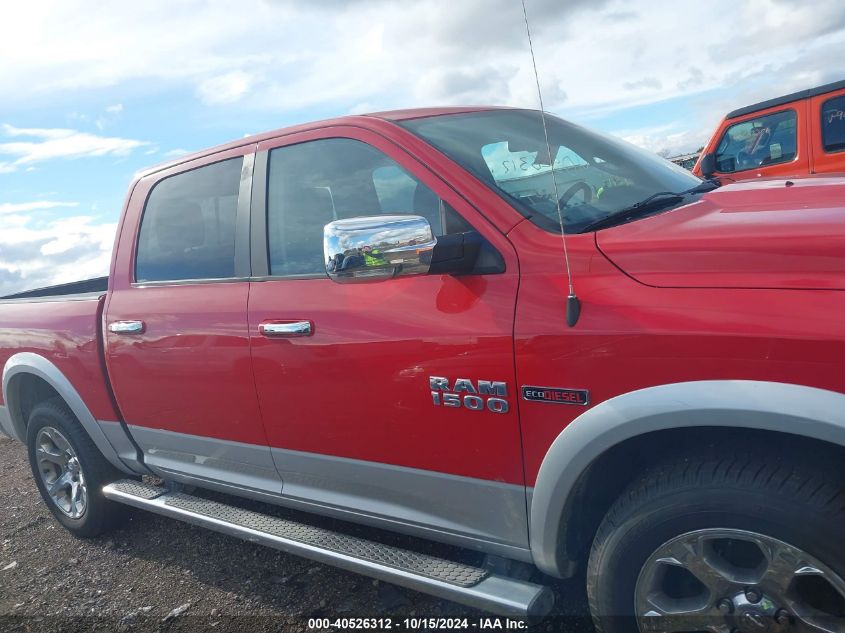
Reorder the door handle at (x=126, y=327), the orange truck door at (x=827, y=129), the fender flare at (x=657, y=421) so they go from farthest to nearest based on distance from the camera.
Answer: the orange truck door at (x=827, y=129)
the door handle at (x=126, y=327)
the fender flare at (x=657, y=421)

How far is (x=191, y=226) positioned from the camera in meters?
3.34

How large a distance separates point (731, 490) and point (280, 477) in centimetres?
178

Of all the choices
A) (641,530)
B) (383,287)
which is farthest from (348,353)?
(641,530)

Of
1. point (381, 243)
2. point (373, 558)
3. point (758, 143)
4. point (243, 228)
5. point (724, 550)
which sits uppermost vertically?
point (243, 228)

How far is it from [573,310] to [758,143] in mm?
6816

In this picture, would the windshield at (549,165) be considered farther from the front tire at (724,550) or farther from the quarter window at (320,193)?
the front tire at (724,550)

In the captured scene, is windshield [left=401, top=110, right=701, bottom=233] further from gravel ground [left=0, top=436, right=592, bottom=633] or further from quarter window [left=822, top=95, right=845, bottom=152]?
quarter window [left=822, top=95, right=845, bottom=152]

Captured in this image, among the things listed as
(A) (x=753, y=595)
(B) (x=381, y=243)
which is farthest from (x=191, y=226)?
(A) (x=753, y=595)

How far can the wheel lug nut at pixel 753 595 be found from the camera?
184 centimetres

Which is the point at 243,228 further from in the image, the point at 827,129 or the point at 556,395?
the point at 827,129

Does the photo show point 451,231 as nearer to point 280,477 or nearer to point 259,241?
point 259,241

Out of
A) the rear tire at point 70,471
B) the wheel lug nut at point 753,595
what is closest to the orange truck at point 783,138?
the wheel lug nut at point 753,595

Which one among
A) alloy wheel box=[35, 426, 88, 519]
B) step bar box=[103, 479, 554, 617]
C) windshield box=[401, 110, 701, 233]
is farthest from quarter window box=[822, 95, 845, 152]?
alloy wheel box=[35, 426, 88, 519]

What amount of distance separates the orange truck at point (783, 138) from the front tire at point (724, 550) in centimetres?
538
